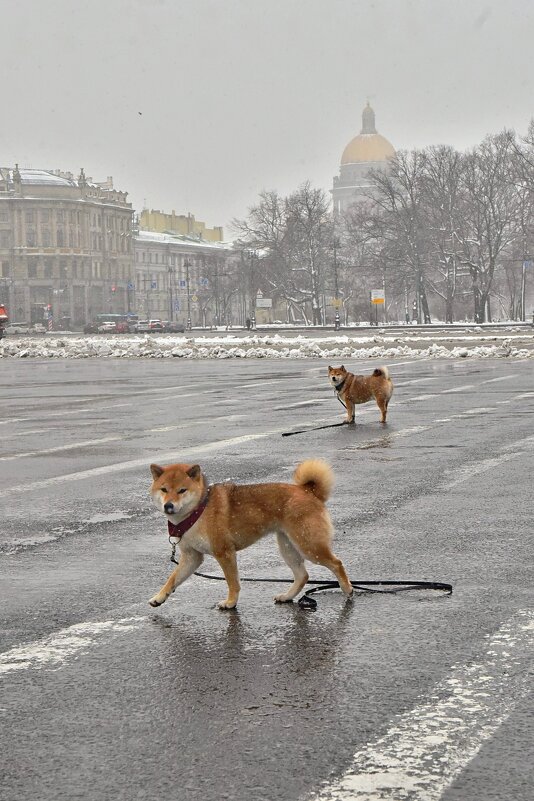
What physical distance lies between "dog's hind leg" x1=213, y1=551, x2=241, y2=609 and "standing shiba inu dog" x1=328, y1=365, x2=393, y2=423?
32.5ft

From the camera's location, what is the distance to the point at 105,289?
17025 centimetres

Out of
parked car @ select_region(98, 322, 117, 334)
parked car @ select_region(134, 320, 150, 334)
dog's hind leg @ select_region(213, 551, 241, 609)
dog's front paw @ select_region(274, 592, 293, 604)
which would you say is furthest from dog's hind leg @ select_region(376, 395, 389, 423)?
parked car @ select_region(98, 322, 117, 334)

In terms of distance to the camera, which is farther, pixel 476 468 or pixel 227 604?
pixel 476 468

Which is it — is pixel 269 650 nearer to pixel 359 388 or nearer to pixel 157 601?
pixel 157 601

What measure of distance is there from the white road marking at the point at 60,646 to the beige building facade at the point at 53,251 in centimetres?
15419

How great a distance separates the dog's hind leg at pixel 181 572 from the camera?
6332 millimetres

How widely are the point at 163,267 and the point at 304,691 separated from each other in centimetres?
18045

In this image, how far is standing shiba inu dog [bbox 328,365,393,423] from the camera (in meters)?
16.3

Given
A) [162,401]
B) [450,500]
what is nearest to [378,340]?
[162,401]

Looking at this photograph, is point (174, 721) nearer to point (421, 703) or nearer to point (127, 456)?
point (421, 703)

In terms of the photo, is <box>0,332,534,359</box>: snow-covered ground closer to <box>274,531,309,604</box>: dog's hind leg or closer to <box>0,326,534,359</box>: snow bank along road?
<box>0,326,534,359</box>: snow bank along road

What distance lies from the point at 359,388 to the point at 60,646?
1095 centimetres

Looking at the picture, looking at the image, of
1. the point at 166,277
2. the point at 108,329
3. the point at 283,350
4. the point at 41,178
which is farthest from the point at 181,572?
the point at 166,277

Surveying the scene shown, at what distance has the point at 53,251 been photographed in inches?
6550
